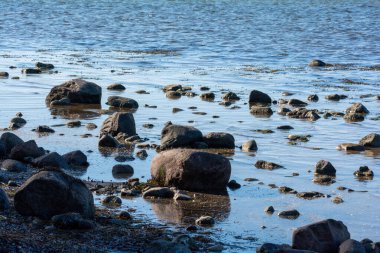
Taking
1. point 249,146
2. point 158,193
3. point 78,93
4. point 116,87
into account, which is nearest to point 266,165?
point 249,146

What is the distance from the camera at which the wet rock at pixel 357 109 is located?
17.5 m

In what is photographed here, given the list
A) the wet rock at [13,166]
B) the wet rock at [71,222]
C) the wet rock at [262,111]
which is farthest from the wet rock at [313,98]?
the wet rock at [71,222]

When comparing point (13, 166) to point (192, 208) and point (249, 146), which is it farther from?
point (249, 146)

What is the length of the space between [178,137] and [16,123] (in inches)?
129

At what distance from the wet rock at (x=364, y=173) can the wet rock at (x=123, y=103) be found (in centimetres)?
634

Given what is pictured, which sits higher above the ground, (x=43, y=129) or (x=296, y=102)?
(x=296, y=102)

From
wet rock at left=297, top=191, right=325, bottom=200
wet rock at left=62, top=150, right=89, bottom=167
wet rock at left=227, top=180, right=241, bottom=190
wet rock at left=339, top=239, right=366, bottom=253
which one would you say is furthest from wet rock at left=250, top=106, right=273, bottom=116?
wet rock at left=339, top=239, right=366, bottom=253

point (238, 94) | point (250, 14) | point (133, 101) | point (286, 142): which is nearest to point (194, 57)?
point (238, 94)

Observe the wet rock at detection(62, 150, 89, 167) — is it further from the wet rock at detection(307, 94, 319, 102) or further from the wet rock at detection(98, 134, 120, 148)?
the wet rock at detection(307, 94, 319, 102)

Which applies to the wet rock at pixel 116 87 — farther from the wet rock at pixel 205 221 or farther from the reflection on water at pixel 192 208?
the wet rock at pixel 205 221

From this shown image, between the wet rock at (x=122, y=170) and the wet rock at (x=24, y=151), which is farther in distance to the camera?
the wet rock at (x=24, y=151)

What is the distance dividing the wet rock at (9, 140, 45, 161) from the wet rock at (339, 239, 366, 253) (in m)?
5.55

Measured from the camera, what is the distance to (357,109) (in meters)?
17.5

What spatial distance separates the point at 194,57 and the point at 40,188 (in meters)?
18.6
